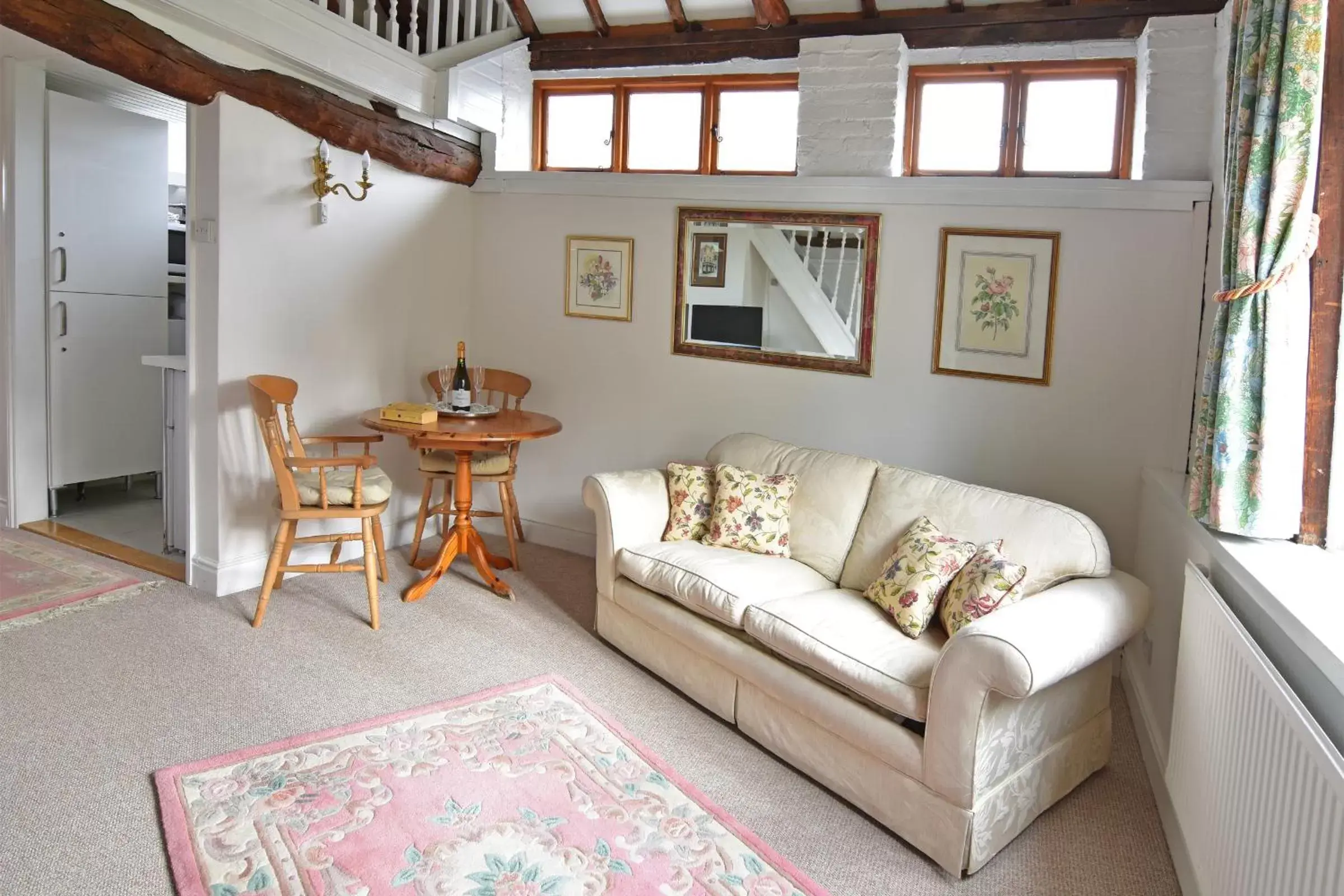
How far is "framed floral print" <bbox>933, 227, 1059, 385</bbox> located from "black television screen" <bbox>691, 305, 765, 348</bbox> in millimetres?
842

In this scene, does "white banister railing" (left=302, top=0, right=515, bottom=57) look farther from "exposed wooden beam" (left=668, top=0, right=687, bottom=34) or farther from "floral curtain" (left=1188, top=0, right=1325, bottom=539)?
"floral curtain" (left=1188, top=0, right=1325, bottom=539)

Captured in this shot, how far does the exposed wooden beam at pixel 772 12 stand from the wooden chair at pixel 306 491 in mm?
2696

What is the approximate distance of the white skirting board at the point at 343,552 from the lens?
4074 mm

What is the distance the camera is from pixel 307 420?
4430mm

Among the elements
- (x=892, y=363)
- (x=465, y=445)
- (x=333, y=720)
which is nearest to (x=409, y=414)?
(x=465, y=445)

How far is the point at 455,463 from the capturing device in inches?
174

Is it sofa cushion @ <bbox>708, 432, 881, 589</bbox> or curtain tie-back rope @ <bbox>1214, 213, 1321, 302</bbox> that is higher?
curtain tie-back rope @ <bbox>1214, 213, 1321, 302</bbox>

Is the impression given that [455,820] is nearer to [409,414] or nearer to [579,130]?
[409,414]

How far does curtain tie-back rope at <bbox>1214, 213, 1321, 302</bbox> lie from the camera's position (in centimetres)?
228

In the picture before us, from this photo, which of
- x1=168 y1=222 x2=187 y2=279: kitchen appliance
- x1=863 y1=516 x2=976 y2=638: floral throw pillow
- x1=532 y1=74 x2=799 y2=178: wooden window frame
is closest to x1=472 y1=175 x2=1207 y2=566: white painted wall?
x1=532 y1=74 x2=799 y2=178: wooden window frame

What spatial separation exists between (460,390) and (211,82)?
1.60 metres

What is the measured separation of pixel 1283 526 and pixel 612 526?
2.16 meters

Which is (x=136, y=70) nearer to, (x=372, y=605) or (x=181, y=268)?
(x=372, y=605)

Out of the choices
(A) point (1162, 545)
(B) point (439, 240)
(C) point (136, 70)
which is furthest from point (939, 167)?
(C) point (136, 70)
